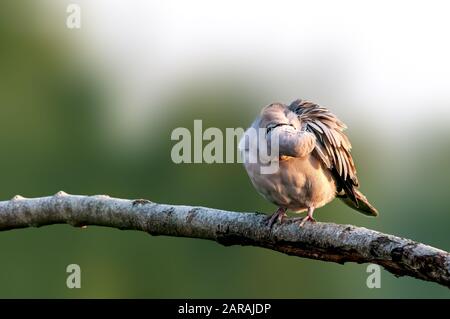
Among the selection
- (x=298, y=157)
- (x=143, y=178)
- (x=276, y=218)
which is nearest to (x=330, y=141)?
(x=298, y=157)

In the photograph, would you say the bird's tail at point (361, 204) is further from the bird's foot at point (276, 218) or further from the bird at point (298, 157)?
the bird's foot at point (276, 218)

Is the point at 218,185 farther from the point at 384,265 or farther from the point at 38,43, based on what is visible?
the point at 384,265

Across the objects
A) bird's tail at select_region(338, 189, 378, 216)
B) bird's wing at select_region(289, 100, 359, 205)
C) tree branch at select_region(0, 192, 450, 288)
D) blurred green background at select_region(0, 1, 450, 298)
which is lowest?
tree branch at select_region(0, 192, 450, 288)

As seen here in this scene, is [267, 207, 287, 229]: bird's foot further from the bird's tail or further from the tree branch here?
the bird's tail

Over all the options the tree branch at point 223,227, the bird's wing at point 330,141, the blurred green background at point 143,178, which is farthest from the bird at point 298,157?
the blurred green background at point 143,178

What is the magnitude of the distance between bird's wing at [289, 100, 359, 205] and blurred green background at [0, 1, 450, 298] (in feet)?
61.6

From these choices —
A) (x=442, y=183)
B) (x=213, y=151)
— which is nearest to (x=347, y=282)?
(x=442, y=183)

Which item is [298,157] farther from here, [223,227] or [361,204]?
[361,204]

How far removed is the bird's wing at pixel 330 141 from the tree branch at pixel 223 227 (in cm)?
91

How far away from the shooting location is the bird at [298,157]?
25.9ft

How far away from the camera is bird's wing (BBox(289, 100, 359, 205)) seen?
824cm

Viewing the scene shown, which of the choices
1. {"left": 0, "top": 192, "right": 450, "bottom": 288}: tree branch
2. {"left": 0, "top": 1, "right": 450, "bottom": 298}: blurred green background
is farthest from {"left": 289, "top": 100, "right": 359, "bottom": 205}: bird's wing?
{"left": 0, "top": 1, "right": 450, "bottom": 298}: blurred green background

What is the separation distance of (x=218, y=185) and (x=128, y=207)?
105 feet

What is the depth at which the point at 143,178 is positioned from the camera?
40719mm
